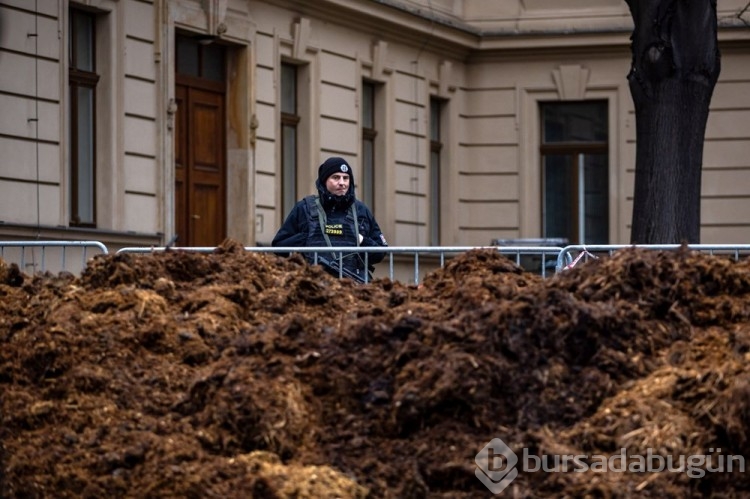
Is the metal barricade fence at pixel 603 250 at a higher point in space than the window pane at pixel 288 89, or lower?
lower

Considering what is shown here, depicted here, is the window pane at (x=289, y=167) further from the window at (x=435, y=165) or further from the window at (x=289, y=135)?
the window at (x=435, y=165)

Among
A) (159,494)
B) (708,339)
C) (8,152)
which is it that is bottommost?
(159,494)

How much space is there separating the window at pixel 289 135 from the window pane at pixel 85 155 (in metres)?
4.54

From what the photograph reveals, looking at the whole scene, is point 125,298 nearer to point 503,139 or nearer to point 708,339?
point 708,339

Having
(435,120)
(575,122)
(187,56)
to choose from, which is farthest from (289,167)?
(575,122)

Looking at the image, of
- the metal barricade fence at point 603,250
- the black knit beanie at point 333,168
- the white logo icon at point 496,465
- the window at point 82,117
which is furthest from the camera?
the window at point 82,117

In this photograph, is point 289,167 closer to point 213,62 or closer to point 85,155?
point 213,62

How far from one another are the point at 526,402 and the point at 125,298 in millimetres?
2017

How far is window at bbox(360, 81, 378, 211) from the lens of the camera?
25.7 metres

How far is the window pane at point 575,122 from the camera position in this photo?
28.4 metres

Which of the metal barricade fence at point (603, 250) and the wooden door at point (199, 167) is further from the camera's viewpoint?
the wooden door at point (199, 167)

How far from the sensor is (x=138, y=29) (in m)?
19.7

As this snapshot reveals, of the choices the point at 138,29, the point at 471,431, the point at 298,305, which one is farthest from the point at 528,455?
the point at 138,29

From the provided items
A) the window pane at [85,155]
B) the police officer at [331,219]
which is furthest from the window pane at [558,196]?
the police officer at [331,219]
